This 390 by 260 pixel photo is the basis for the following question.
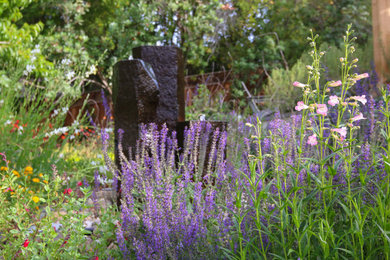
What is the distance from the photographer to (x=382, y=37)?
600 centimetres

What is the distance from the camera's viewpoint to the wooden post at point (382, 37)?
5.84 meters

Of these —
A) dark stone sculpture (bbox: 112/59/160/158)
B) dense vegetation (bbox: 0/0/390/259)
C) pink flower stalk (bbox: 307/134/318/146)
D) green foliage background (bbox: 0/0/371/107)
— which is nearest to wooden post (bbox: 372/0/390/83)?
dense vegetation (bbox: 0/0/390/259)

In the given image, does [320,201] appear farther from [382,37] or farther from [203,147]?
[382,37]

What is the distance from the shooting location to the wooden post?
5.84 metres

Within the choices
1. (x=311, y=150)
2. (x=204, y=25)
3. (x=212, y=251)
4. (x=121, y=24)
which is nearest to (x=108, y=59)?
(x=121, y=24)

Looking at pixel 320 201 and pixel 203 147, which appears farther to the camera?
pixel 203 147

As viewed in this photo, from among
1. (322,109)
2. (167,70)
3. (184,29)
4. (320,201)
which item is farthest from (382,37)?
(322,109)

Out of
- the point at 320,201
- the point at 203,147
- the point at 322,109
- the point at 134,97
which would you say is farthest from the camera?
the point at 134,97

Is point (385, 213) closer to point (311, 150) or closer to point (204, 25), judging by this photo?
point (311, 150)

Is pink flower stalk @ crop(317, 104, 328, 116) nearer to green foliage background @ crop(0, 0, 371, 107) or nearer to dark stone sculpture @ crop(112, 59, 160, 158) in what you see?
dark stone sculpture @ crop(112, 59, 160, 158)

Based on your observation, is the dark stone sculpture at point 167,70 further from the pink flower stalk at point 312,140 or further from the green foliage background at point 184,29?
the green foliage background at point 184,29

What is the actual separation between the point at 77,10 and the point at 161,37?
190cm

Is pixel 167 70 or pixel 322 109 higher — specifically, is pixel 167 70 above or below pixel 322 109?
above

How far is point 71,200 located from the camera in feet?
6.80
